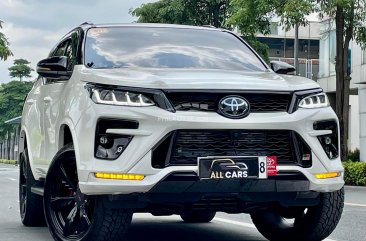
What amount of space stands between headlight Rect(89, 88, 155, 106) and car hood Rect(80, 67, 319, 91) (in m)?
0.06

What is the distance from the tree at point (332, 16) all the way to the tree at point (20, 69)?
76.7 m

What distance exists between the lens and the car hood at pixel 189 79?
4.87 metres

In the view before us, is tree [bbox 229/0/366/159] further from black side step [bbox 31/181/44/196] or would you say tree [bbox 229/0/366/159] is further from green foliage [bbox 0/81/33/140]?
green foliage [bbox 0/81/33/140]

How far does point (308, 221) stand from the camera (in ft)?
18.6

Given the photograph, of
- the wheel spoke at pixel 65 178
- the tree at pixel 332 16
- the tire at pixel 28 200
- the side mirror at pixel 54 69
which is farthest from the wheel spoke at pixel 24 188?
the tree at pixel 332 16

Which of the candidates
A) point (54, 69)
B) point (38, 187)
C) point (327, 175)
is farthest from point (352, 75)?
point (327, 175)

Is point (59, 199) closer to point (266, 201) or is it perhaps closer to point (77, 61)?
point (77, 61)

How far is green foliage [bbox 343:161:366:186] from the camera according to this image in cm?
1936

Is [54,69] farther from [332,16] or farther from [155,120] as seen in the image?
Answer: [332,16]

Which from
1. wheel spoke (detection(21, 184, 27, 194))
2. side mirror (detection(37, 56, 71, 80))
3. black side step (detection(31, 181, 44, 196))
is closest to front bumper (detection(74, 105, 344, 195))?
side mirror (detection(37, 56, 71, 80))

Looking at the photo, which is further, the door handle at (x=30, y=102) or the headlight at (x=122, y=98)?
the door handle at (x=30, y=102)

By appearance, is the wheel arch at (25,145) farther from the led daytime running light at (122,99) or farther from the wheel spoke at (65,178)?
the led daytime running light at (122,99)

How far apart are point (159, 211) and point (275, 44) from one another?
2435 inches

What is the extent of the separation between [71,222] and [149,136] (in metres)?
1.16
